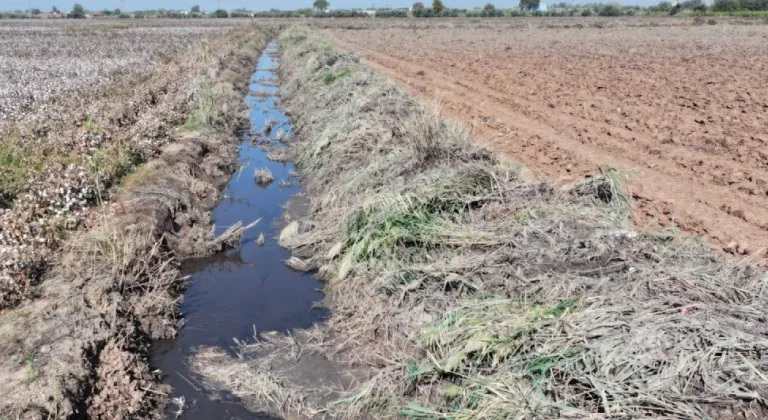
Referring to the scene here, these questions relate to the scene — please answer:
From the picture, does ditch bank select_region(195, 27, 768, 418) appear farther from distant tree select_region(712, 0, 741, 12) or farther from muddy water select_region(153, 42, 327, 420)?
distant tree select_region(712, 0, 741, 12)

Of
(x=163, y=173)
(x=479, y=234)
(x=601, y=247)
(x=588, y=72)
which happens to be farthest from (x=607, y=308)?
(x=588, y=72)

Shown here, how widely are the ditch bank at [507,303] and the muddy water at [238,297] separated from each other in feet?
0.75

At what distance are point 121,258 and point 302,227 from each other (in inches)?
103

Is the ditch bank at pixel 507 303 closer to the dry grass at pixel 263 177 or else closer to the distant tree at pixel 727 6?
the dry grass at pixel 263 177

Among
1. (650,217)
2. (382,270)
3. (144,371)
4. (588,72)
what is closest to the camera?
(144,371)

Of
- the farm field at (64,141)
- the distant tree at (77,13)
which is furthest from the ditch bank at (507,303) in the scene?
the distant tree at (77,13)

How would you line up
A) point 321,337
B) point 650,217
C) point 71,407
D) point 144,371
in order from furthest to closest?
point 650,217
point 321,337
point 144,371
point 71,407

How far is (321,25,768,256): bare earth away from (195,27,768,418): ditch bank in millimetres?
1611

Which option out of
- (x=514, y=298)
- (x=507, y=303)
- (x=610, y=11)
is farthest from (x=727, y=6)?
(x=507, y=303)

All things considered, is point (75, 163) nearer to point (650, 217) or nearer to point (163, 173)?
point (163, 173)

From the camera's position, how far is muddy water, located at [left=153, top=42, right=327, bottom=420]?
442cm

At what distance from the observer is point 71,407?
139 inches

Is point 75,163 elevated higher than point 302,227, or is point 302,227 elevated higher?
point 75,163

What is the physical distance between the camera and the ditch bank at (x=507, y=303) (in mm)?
3209
